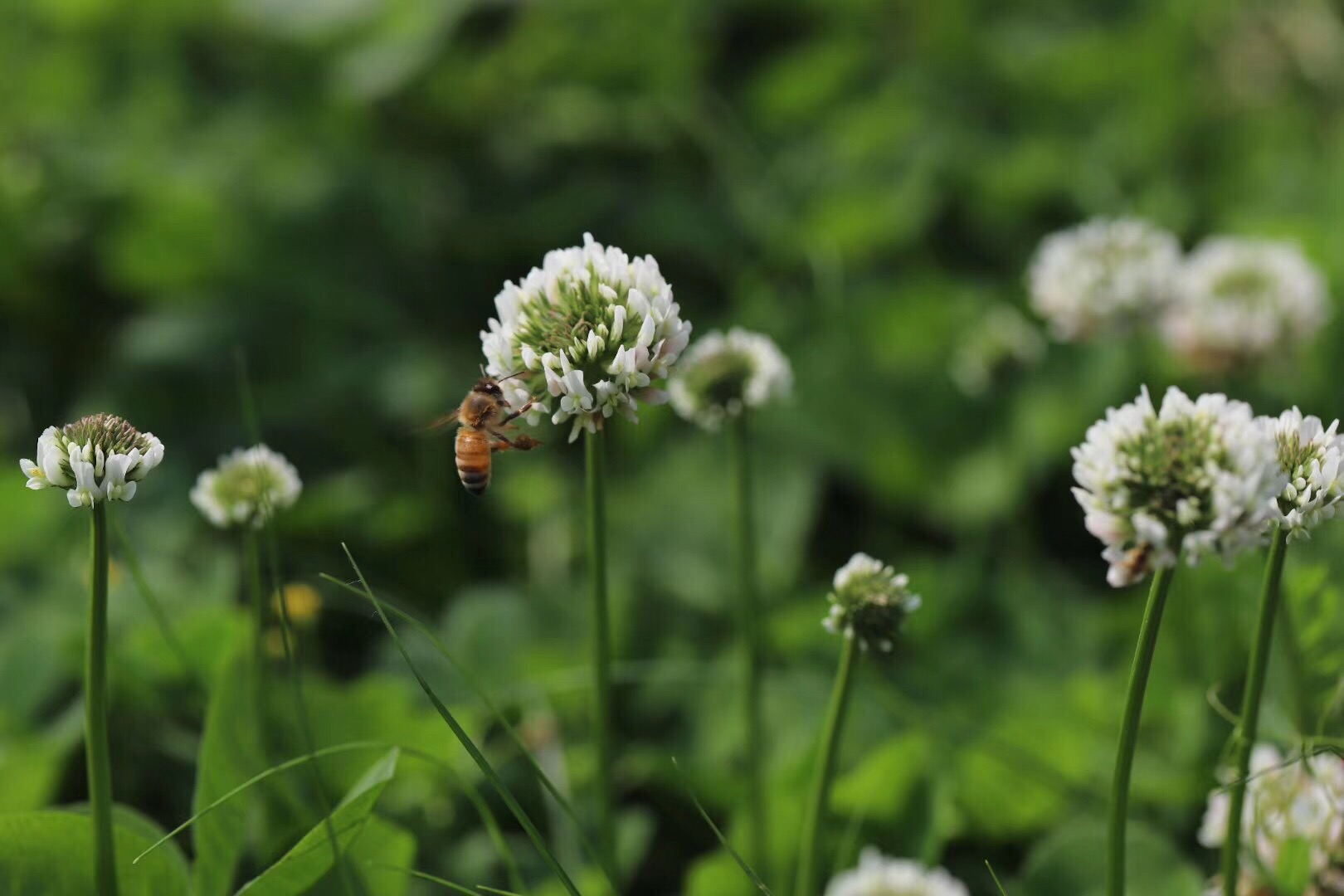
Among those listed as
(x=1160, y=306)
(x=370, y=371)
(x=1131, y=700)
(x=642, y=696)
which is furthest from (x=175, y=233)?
(x=1131, y=700)

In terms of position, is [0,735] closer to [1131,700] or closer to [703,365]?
[703,365]

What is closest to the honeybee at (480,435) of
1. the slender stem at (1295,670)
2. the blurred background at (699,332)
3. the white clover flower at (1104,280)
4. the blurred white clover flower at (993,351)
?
the blurred background at (699,332)

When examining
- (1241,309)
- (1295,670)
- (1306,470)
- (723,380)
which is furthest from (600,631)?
(1241,309)

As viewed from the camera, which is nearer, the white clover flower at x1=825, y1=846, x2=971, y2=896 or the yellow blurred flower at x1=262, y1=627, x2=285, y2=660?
the white clover flower at x1=825, y1=846, x2=971, y2=896

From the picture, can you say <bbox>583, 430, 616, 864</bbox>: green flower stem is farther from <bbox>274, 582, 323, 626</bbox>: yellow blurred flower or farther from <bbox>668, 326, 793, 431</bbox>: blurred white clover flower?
<bbox>274, 582, 323, 626</bbox>: yellow blurred flower

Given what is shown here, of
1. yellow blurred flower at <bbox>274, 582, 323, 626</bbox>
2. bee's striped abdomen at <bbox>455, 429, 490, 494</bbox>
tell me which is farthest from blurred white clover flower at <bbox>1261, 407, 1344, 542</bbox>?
yellow blurred flower at <bbox>274, 582, 323, 626</bbox>

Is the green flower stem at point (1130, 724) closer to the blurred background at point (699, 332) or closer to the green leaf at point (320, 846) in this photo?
the blurred background at point (699, 332)

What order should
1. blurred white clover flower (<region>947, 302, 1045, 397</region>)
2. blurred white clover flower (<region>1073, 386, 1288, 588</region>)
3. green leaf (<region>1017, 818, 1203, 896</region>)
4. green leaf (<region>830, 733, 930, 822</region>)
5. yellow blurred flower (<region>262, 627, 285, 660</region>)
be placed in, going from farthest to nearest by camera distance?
blurred white clover flower (<region>947, 302, 1045, 397</region>), yellow blurred flower (<region>262, 627, 285, 660</region>), green leaf (<region>830, 733, 930, 822</region>), green leaf (<region>1017, 818, 1203, 896</region>), blurred white clover flower (<region>1073, 386, 1288, 588</region>)

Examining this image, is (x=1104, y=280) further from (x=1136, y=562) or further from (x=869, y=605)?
(x=1136, y=562)
